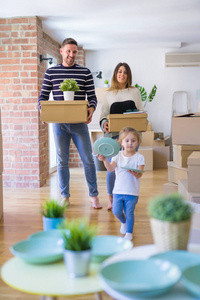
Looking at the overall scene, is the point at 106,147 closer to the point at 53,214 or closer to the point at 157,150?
the point at 53,214

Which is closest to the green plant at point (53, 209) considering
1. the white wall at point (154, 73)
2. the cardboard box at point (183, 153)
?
the cardboard box at point (183, 153)

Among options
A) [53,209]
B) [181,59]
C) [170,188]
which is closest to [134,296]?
[53,209]

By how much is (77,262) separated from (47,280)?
9 centimetres

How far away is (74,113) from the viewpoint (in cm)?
321

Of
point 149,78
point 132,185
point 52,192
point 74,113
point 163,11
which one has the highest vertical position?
point 163,11

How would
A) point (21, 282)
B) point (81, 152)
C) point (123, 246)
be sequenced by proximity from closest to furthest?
point (21, 282)
point (123, 246)
point (81, 152)

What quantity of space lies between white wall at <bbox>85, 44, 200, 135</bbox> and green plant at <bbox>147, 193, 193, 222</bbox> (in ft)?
20.5

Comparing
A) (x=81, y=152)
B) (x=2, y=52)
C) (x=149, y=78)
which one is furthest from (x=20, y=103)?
(x=149, y=78)

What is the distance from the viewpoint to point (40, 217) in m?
3.39

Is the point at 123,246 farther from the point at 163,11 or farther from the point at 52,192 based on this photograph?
the point at 163,11

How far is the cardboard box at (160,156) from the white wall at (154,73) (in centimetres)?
83

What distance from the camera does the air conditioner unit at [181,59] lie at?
707cm

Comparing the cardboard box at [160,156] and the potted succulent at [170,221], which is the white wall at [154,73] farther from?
the potted succulent at [170,221]

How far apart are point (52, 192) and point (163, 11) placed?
2512mm
